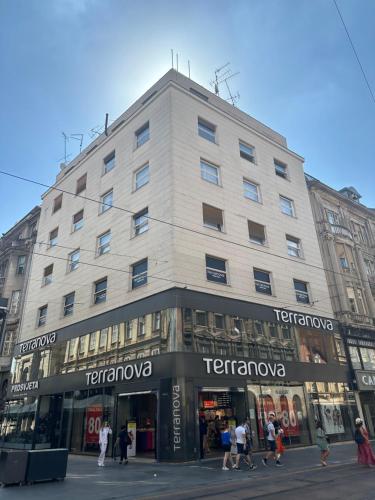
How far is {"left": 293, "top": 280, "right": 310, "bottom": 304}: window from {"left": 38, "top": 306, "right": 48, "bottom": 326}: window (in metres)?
18.2

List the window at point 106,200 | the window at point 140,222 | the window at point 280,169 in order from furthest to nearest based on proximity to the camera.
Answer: the window at point 280,169 → the window at point 106,200 → the window at point 140,222

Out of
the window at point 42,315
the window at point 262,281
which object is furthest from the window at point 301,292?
the window at point 42,315

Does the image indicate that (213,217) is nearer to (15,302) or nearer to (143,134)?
(143,134)

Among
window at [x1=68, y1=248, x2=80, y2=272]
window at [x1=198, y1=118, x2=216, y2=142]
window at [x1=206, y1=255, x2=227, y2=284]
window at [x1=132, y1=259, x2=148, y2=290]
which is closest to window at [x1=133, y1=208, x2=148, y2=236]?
window at [x1=132, y1=259, x2=148, y2=290]

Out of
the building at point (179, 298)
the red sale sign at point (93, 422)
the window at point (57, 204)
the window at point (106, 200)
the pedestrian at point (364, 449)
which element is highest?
the window at point (57, 204)

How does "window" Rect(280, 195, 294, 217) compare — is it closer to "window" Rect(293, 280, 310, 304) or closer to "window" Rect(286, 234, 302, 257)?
"window" Rect(286, 234, 302, 257)

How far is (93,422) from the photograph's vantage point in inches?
798

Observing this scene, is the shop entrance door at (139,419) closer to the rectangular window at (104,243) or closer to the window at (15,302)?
the rectangular window at (104,243)

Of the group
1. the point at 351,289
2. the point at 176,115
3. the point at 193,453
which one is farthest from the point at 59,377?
the point at 351,289

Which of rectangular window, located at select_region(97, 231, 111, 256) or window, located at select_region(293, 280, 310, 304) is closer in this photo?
rectangular window, located at select_region(97, 231, 111, 256)

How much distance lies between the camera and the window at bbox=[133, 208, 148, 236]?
21.9m

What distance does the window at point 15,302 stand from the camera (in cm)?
3575

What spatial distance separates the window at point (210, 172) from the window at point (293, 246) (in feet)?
22.1

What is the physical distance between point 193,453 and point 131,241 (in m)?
11.8
